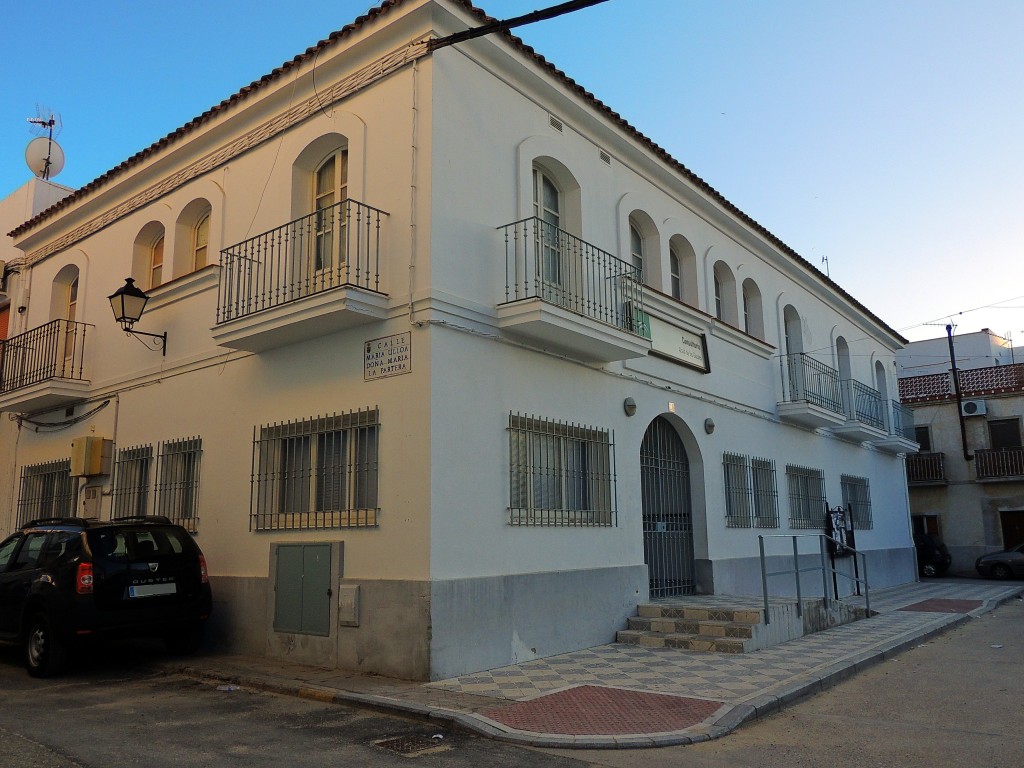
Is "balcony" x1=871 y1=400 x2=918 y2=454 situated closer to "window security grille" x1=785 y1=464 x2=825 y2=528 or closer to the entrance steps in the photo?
"window security grille" x1=785 y1=464 x2=825 y2=528

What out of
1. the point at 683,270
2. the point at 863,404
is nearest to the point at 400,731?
the point at 683,270

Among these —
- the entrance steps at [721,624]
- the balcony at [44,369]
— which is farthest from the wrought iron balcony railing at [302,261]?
the entrance steps at [721,624]

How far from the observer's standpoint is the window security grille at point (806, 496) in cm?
1616

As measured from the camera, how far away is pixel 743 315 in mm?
15617

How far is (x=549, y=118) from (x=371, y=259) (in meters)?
3.35

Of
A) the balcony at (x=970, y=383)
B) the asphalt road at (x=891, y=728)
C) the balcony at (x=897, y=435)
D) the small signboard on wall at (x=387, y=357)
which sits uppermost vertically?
the balcony at (x=970, y=383)

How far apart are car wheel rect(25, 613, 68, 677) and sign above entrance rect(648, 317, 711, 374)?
27.0 feet

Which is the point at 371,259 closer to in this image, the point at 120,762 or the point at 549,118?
Result: the point at 549,118

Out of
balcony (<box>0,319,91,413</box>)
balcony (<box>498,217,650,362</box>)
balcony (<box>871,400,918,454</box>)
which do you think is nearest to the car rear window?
balcony (<box>498,217,650,362</box>)

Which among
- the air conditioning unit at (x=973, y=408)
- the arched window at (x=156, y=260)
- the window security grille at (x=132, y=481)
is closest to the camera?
the window security grille at (x=132, y=481)

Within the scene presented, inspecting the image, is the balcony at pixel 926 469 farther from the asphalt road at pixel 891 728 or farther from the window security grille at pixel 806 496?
the asphalt road at pixel 891 728

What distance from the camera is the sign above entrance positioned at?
12234 mm

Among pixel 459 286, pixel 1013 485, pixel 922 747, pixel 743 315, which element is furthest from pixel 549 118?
pixel 1013 485

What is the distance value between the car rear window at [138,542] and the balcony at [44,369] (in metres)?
4.93
